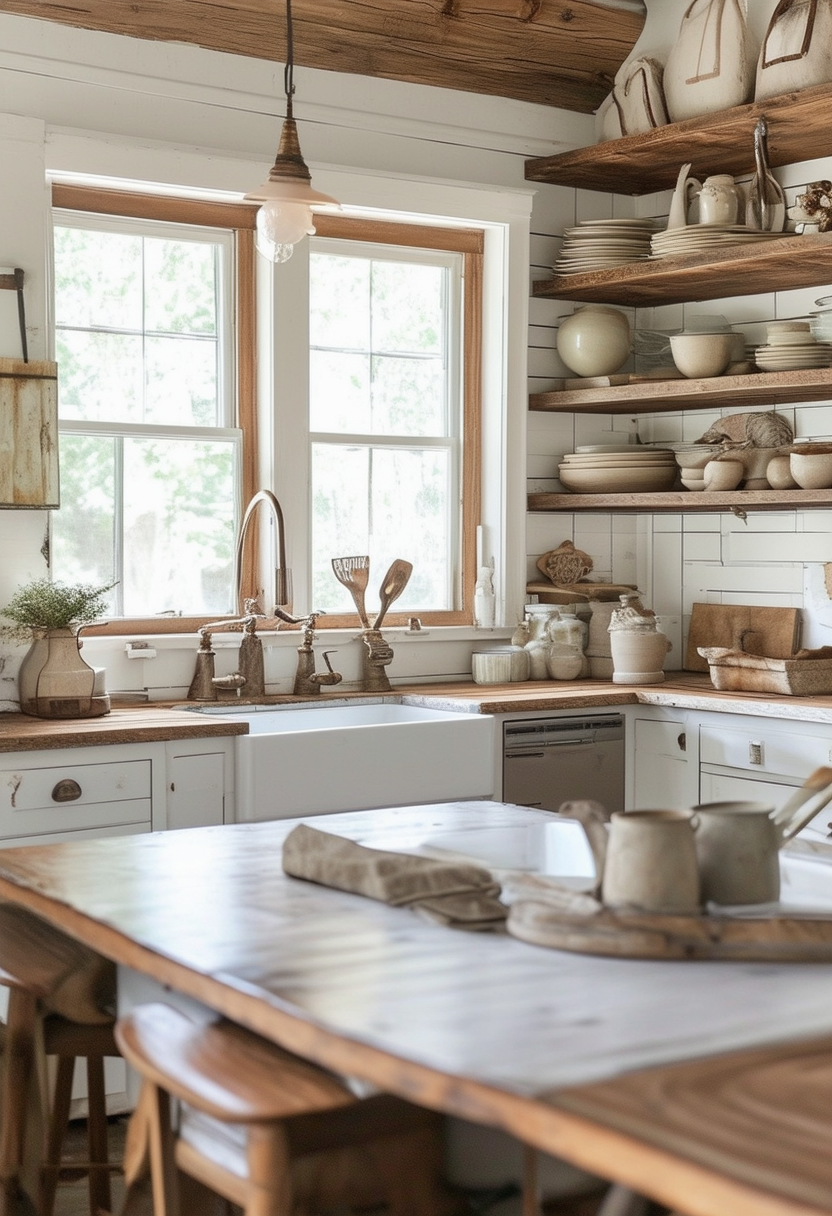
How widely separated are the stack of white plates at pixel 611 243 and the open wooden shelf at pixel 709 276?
7 centimetres

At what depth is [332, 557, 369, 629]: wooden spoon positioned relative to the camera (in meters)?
5.07

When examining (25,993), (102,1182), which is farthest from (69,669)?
(25,993)

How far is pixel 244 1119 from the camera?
1.61m

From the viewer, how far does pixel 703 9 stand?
5.11m

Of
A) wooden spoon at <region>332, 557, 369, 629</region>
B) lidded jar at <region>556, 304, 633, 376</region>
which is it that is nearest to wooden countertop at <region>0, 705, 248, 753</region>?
wooden spoon at <region>332, 557, 369, 629</region>

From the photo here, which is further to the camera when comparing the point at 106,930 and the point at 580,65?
the point at 580,65

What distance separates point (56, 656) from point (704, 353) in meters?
2.36

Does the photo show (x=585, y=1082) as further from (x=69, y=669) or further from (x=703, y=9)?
(x=703, y=9)

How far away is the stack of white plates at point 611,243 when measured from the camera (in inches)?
211

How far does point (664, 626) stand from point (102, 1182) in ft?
10.7

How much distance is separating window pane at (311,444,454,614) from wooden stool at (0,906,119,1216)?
8.54 ft

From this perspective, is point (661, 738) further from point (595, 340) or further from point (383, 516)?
point (595, 340)

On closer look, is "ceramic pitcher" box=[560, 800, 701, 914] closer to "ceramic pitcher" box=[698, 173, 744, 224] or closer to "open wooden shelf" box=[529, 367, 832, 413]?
"open wooden shelf" box=[529, 367, 832, 413]

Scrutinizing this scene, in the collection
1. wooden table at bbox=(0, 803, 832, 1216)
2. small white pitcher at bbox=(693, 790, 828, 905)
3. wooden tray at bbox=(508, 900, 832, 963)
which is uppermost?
small white pitcher at bbox=(693, 790, 828, 905)
